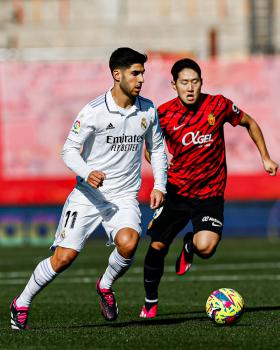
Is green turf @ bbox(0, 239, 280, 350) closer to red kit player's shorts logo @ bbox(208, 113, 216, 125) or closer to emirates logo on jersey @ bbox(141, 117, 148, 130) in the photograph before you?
emirates logo on jersey @ bbox(141, 117, 148, 130)

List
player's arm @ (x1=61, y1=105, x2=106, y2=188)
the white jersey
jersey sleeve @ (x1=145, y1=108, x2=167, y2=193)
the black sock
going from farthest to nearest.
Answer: the black sock
jersey sleeve @ (x1=145, y1=108, x2=167, y2=193)
the white jersey
player's arm @ (x1=61, y1=105, x2=106, y2=188)

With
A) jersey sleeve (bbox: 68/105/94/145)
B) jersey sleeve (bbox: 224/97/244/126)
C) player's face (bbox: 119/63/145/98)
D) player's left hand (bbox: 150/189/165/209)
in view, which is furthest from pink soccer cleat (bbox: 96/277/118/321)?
jersey sleeve (bbox: 224/97/244/126)

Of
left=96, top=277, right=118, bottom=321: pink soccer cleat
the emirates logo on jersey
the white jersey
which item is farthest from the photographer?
left=96, top=277, right=118, bottom=321: pink soccer cleat

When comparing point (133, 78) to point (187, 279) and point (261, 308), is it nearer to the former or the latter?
point (261, 308)

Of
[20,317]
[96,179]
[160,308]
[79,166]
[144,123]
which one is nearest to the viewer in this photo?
[96,179]

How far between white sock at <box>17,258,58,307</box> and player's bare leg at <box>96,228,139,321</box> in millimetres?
607

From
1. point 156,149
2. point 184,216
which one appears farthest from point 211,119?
point 156,149

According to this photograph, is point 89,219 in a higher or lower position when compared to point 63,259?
higher

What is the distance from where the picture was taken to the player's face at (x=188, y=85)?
11047 mm

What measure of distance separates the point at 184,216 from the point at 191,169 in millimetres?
482

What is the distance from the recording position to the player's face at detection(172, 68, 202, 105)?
1105cm

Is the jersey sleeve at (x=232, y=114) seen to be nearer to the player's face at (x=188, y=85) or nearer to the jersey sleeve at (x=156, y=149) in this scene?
the player's face at (x=188, y=85)

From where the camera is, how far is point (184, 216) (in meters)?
11.4

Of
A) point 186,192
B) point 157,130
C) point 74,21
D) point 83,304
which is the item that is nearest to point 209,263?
point 83,304
